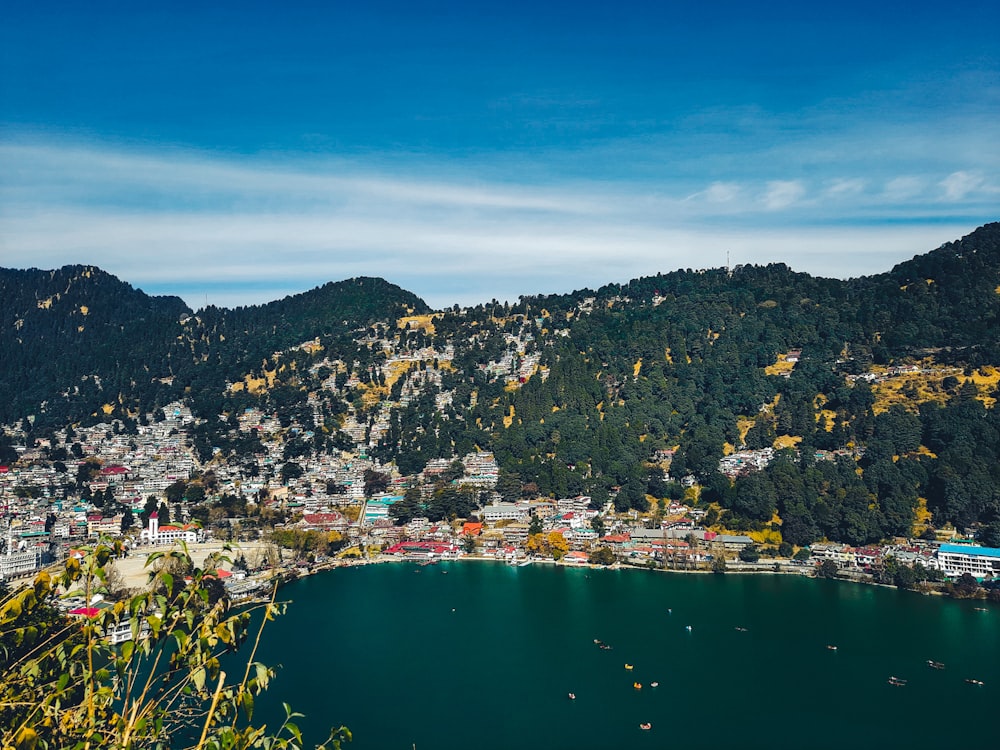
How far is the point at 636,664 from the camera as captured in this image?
16797mm

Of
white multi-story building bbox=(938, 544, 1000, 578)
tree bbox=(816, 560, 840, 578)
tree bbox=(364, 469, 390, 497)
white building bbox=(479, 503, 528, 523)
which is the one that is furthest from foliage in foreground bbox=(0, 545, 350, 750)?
tree bbox=(364, 469, 390, 497)

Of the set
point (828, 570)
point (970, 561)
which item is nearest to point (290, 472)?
point (828, 570)

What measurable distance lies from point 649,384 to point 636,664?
91.3 feet

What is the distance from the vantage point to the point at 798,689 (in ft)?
50.9

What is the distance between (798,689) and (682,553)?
11.1 metres

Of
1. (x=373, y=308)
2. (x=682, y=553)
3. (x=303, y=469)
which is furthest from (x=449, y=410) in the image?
(x=373, y=308)

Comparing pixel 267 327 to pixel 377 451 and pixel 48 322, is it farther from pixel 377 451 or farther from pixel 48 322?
pixel 377 451

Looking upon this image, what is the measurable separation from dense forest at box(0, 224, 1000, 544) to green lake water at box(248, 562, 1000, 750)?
725 centimetres

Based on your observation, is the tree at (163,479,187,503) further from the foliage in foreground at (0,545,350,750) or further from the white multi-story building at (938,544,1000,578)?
the foliage in foreground at (0,545,350,750)

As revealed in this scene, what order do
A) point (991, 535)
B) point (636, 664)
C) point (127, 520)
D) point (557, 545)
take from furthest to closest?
1. point (127, 520)
2. point (557, 545)
3. point (991, 535)
4. point (636, 664)

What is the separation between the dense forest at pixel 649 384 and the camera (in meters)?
30.1

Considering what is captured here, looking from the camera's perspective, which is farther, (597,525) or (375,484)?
(375,484)

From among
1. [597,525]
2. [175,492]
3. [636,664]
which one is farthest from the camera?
[175,492]

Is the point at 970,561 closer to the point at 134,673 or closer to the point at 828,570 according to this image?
the point at 828,570
